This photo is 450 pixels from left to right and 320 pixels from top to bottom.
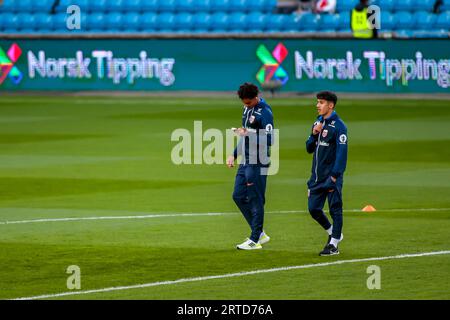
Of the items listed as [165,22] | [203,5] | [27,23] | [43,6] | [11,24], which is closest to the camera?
[165,22]

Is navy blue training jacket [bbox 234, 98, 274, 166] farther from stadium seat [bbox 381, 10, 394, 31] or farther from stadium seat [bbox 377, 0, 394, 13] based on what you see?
stadium seat [bbox 377, 0, 394, 13]

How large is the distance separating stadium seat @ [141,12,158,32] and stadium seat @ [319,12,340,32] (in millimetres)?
7069

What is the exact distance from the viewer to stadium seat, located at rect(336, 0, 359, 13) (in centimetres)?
4259

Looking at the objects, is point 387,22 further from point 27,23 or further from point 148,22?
point 27,23

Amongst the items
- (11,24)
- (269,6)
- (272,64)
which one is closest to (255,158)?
(272,64)

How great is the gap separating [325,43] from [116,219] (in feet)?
74.6

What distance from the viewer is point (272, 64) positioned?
Answer: 39.6 meters

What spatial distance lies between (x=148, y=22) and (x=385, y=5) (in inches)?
376

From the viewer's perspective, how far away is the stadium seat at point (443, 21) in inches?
1571

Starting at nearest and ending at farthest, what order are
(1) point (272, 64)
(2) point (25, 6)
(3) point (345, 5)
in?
(1) point (272, 64) < (3) point (345, 5) < (2) point (25, 6)

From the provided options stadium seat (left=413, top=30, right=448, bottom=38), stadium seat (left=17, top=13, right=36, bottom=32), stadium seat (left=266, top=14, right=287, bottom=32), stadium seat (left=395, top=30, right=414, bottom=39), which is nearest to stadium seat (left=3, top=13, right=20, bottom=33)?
stadium seat (left=17, top=13, right=36, bottom=32)

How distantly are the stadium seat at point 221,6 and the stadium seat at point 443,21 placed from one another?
345 inches

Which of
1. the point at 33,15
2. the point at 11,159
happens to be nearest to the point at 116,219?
the point at 11,159

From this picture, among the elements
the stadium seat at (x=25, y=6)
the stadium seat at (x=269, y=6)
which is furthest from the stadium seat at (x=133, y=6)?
the stadium seat at (x=269, y=6)
